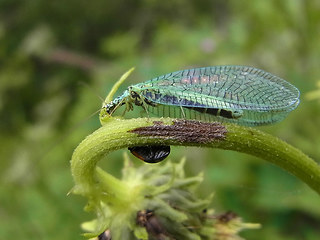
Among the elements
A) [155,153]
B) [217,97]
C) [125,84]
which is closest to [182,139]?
[155,153]

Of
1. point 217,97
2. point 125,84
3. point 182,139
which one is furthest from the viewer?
point 125,84

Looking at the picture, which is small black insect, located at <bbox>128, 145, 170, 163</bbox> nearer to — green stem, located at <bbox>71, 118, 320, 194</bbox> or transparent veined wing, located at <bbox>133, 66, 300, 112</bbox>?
green stem, located at <bbox>71, 118, 320, 194</bbox>

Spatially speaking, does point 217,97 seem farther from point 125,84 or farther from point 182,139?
point 125,84

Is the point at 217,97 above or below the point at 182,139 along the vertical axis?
above

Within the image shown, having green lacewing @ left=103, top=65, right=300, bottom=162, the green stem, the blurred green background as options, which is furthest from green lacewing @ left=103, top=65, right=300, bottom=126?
the blurred green background

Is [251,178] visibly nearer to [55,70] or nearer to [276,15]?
[276,15]

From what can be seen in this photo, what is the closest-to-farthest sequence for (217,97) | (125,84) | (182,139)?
1. (182,139)
2. (217,97)
3. (125,84)
